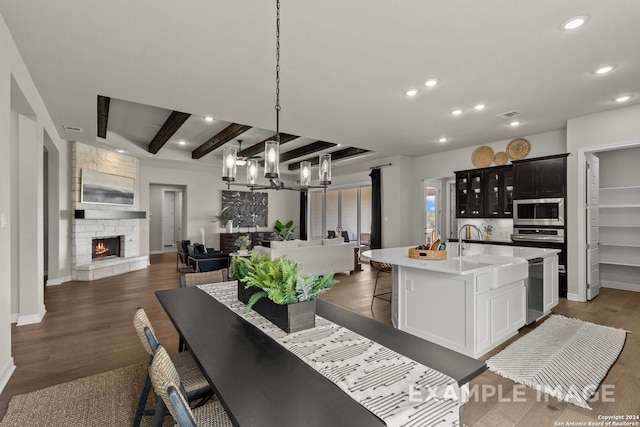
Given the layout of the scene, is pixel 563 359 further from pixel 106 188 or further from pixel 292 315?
pixel 106 188

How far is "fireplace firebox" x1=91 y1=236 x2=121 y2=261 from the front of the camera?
6797mm

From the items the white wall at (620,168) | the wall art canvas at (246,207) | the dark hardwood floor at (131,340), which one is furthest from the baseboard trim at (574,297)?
the wall art canvas at (246,207)

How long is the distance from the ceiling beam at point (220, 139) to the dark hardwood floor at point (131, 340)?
3105mm

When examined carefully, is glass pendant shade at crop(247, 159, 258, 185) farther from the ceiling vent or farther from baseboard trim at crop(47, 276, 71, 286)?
baseboard trim at crop(47, 276, 71, 286)

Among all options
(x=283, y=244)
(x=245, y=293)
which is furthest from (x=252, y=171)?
(x=283, y=244)

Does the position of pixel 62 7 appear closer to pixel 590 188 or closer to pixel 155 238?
pixel 590 188

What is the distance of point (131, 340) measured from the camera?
328 centimetres

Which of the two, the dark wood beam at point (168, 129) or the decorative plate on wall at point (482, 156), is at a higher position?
the dark wood beam at point (168, 129)

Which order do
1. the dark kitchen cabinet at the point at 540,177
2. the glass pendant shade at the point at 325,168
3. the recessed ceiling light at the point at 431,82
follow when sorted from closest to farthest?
1. the glass pendant shade at the point at 325,168
2. the recessed ceiling light at the point at 431,82
3. the dark kitchen cabinet at the point at 540,177

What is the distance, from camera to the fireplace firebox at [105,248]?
6.80 m

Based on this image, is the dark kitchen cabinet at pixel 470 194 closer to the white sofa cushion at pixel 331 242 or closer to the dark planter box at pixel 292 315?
the white sofa cushion at pixel 331 242

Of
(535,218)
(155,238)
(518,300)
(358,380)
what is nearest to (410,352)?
(358,380)

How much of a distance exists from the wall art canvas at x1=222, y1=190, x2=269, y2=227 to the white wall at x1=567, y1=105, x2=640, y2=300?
842 cm

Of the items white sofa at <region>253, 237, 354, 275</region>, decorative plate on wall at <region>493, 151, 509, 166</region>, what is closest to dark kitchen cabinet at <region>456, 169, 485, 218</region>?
decorative plate on wall at <region>493, 151, 509, 166</region>
